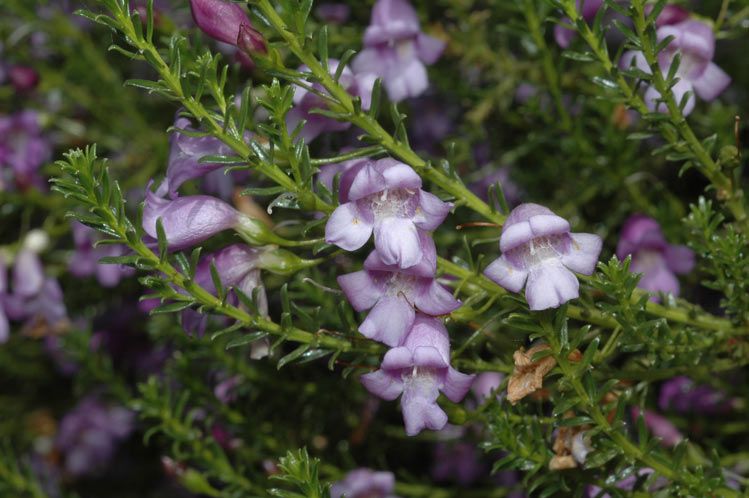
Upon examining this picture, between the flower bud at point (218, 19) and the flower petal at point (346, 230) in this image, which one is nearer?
the flower petal at point (346, 230)

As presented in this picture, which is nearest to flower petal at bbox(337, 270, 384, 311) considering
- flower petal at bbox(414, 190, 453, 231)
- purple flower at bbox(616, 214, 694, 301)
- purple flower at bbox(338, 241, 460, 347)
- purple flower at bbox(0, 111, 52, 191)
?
purple flower at bbox(338, 241, 460, 347)

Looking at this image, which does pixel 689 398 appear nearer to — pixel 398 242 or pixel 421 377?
pixel 421 377

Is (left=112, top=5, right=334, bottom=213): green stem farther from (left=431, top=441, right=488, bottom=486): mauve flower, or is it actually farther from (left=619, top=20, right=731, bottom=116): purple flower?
(left=431, top=441, right=488, bottom=486): mauve flower

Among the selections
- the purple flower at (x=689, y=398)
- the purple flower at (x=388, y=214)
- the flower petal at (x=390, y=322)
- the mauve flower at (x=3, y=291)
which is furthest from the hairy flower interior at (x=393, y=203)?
the mauve flower at (x=3, y=291)

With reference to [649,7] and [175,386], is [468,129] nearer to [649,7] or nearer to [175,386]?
[649,7]

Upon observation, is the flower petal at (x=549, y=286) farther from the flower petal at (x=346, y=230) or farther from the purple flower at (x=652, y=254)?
the purple flower at (x=652, y=254)

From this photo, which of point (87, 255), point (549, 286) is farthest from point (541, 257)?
point (87, 255)

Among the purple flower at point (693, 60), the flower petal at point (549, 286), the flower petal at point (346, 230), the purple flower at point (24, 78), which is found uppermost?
the purple flower at point (693, 60)
